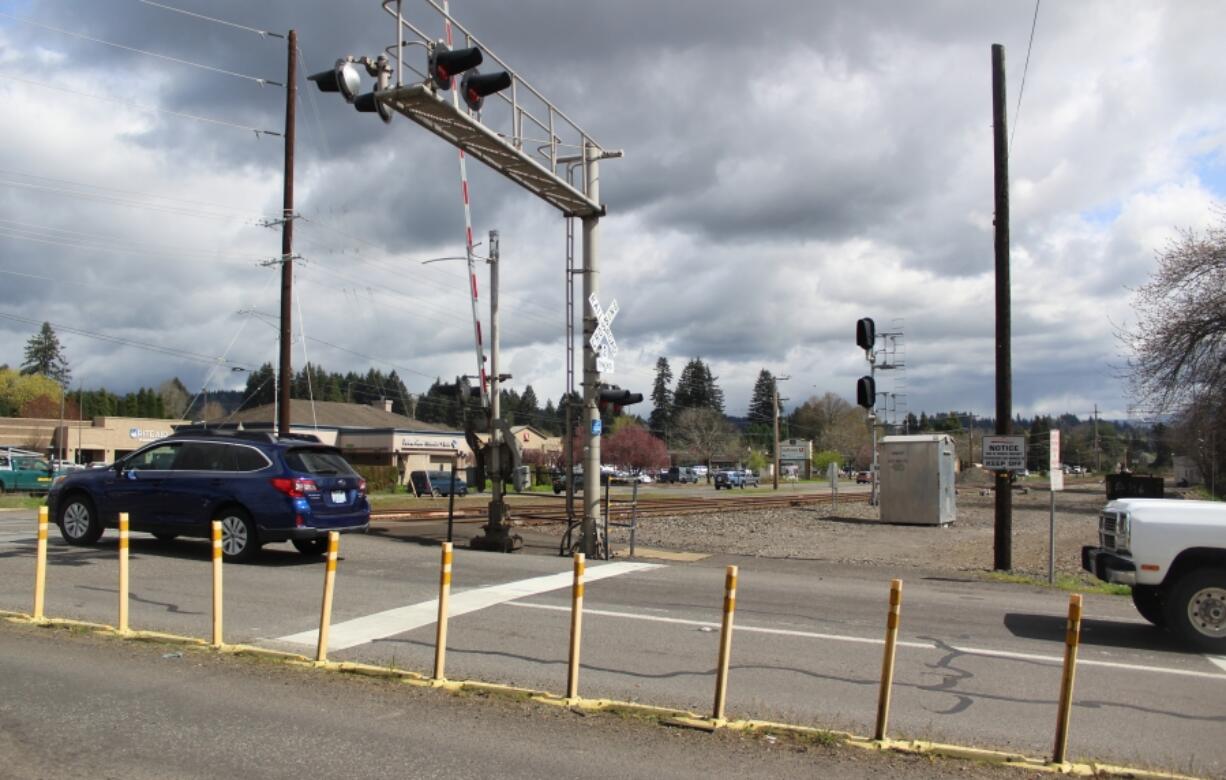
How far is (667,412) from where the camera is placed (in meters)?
148

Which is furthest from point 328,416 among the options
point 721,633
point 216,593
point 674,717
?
point 674,717

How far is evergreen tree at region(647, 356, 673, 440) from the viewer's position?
14712 cm

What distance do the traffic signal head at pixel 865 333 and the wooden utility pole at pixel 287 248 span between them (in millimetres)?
15945

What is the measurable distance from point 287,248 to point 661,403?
123898 millimetres

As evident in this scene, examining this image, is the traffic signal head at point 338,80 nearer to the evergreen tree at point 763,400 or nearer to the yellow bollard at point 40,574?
the yellow bollard at point 40,574

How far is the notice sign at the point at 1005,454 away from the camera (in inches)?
640

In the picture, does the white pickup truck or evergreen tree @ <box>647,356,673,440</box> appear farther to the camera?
evergreen tree @ <box>647,356,673,440</box>

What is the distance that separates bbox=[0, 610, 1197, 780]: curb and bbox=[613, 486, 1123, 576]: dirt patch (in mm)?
11556

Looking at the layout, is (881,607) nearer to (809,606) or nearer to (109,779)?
(809,606)

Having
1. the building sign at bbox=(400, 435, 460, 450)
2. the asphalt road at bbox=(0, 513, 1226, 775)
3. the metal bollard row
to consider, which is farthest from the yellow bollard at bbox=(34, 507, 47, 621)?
the building sign at bbox=(400, 435, 460, 450)

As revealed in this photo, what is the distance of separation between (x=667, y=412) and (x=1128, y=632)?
5435 inches

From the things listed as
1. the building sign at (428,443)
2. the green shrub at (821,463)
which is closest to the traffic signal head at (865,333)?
the building sign at (428,443)

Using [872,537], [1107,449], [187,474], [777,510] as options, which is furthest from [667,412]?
[187,474]

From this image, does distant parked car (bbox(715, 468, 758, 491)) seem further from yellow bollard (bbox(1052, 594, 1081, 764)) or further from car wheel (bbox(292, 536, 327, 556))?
yellow bollard (bbox(1052, 594, 1081, 764))
